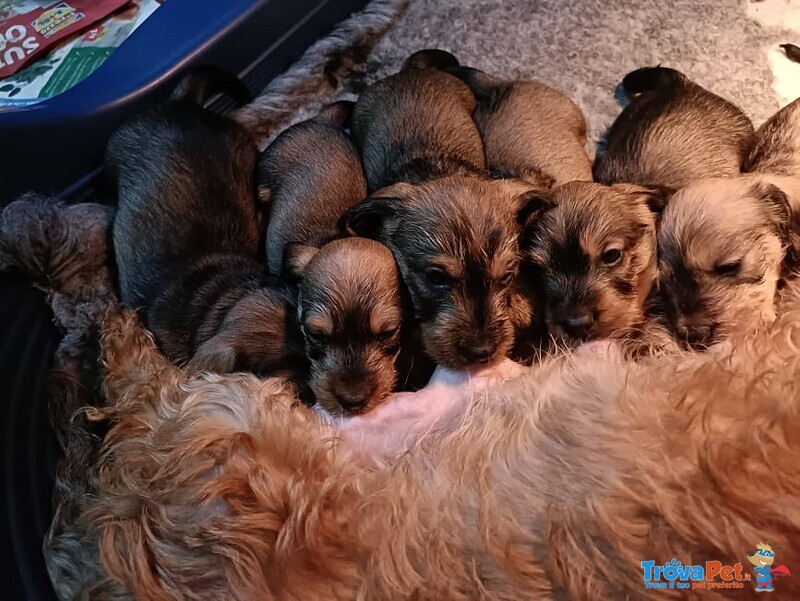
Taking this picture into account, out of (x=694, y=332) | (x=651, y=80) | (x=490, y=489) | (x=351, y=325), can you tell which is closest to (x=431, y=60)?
(x=651, y=80)

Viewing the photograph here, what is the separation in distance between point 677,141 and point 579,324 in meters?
0.59

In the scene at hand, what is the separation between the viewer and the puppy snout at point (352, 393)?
1.34 m

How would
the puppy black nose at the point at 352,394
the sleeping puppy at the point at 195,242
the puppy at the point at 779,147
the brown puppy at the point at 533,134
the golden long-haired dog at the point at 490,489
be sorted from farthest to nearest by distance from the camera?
the brown puppy at the point at 533,134, the puppy at the point at 779,147, the sleeping puppy at the point at 195,242, the puppy black nose at the point at 352,394, the golden long-haired dog at the point at 490,489

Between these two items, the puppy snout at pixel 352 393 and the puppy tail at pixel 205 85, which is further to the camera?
the puppy tail at pixel 205 85

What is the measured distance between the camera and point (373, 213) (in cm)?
158

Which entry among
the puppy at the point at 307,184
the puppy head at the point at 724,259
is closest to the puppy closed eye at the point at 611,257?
the puppy head at the point at 724,259

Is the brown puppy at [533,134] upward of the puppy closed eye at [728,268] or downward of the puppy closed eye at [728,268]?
upward

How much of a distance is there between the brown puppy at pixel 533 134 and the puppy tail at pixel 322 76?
1.44 feet

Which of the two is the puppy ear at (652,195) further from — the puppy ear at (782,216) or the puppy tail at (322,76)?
the puppy tail at (322,76)

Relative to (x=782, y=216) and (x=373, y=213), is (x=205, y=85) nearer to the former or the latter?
(x=373, y=213)

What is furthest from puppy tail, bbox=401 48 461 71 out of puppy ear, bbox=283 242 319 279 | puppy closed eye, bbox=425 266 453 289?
puppy closed eye, bbox=425 266 453 289

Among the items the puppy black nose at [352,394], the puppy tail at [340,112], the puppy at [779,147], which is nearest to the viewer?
the puppy black nose at [352,394]

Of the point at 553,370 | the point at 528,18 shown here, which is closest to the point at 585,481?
the point at 553,370

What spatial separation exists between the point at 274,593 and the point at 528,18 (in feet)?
5.93
